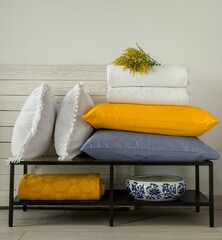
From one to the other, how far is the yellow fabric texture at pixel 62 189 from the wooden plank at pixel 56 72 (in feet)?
2.25

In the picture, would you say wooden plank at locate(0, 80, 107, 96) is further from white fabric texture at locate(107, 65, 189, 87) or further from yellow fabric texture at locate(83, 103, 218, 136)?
yellow fabric texture at locate(83, 103, 218, 136)

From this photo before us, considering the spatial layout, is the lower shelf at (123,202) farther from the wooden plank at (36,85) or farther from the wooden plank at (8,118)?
the wooden plank at (36,85)

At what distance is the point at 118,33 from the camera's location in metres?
2.44

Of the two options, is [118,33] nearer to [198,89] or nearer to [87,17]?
[87,17]

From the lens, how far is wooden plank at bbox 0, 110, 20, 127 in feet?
7.77

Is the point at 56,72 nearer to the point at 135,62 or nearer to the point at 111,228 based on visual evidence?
the point at 135,62

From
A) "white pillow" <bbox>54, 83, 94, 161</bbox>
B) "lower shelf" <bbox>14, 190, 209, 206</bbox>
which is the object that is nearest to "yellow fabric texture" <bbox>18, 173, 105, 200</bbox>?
"lower shelf" <bbox>14, 190, 209, 206</bbox>

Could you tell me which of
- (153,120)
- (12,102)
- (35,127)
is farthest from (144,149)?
(12,102)

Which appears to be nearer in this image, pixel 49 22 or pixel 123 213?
pixel 123 213

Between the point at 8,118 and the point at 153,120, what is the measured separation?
0.91 m

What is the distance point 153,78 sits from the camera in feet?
6.82

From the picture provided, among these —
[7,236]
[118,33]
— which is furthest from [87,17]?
[7,236]

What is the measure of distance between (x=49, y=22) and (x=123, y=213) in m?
1.21

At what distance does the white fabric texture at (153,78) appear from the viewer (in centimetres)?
208
